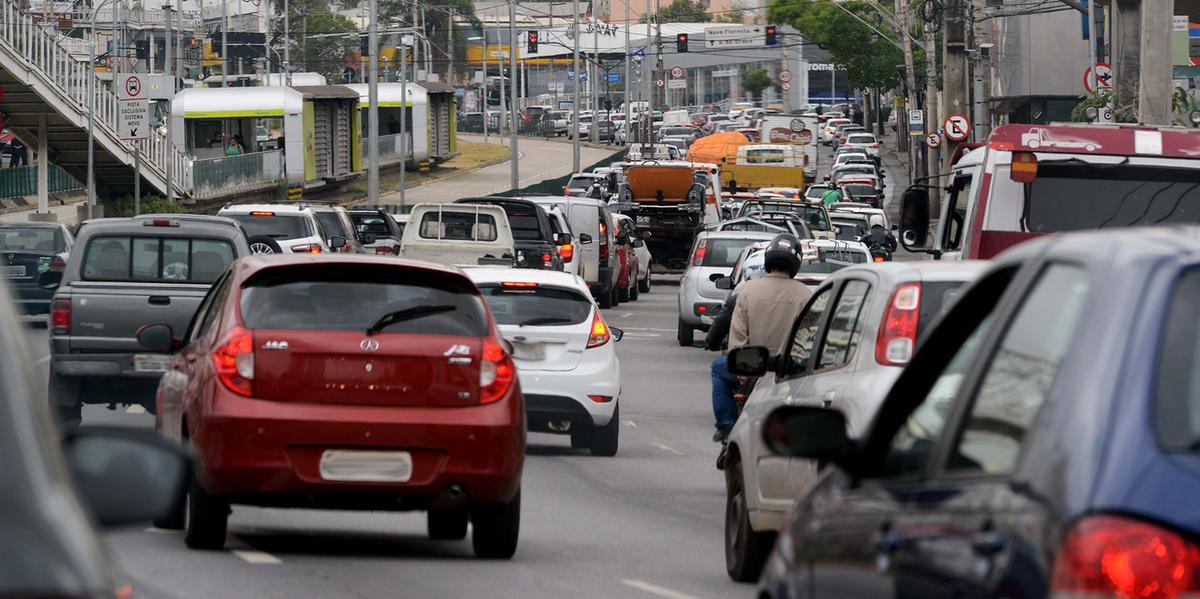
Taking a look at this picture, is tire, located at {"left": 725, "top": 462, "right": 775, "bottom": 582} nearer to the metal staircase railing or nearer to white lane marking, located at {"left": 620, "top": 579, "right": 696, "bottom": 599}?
white lane marking, located at {"left": 620, "top": 579, "right": 696, "bottom": 599}

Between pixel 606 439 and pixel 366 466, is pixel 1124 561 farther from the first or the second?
pixel 606 439

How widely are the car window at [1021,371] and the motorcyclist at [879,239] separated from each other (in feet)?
117

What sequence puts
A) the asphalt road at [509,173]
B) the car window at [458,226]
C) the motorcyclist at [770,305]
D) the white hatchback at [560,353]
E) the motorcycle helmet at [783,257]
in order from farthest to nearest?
1. the asphalt road at [509,173]
2. the car window at [458,226]
3. the white hatchback at [560,353]
4. the motorcycle helmet at [783,257]
5. the motorcyclist at [770,305]

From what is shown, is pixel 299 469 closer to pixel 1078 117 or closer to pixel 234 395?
Result: pixel 234 395

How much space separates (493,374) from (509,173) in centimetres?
8045

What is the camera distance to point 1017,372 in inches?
161

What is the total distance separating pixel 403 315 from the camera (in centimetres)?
991

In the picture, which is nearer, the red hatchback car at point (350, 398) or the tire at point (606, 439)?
the red hatchback car at point (350, 398)

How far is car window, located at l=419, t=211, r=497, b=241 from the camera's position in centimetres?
2819

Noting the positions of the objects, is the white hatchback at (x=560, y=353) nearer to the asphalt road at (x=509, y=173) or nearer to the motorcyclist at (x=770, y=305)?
the motorcyclist at (x=770, y=305)

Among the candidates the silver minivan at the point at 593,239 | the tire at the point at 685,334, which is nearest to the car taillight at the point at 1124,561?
the tire at the point at 685,334

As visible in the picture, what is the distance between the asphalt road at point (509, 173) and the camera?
75562mm

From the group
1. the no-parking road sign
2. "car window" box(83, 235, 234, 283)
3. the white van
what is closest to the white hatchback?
"car window" box(83, 235, 234, 283)

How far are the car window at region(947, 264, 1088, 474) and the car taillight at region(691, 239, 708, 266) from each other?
81.6 ft
